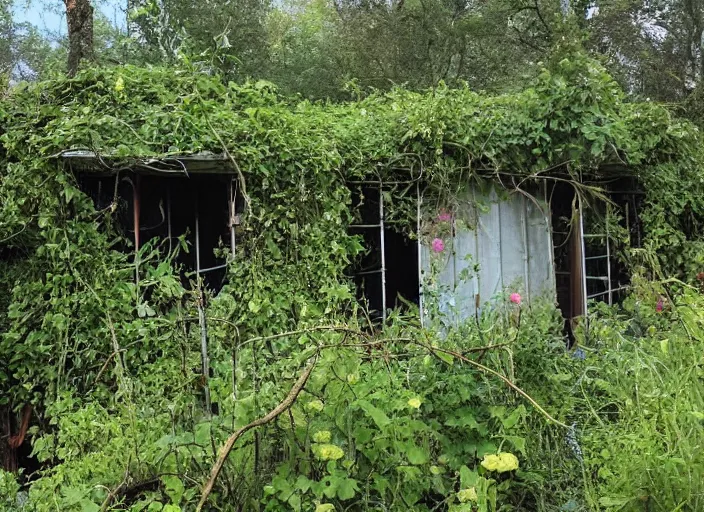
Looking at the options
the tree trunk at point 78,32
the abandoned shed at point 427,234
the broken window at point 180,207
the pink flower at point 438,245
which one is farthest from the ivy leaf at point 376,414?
the tree trunk at point 78,32

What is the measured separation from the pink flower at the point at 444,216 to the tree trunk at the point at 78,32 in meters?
5.77

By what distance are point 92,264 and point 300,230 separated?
5.50ft

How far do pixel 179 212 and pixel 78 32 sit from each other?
492 cm

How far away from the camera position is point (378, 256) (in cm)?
579

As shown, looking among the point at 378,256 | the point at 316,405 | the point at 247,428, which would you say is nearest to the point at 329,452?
the point at 316,405

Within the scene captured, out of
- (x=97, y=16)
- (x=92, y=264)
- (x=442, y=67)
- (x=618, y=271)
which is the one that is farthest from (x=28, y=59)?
(x=618, y=271)

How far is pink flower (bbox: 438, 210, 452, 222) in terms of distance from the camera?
5703mm

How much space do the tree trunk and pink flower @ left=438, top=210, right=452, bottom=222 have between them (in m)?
5.77

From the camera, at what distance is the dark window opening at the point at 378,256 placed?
225 inches

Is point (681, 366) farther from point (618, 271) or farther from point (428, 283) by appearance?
point (618, 271)

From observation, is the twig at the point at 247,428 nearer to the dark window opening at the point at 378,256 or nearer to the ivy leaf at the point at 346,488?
the ivy leaf at the point at 346,488

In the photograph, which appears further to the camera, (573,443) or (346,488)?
(573,443)

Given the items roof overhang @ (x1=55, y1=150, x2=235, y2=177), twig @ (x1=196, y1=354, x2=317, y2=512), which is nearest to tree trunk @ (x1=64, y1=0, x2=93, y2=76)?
roof overhang @ (x1=55, y1=150, x2=235, y2=177)

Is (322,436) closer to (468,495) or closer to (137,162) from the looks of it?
(468,495)
